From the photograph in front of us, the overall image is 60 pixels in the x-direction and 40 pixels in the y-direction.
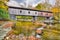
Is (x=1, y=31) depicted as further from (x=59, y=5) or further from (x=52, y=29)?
(x=59, y=5)

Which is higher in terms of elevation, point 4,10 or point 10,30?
point 4,10

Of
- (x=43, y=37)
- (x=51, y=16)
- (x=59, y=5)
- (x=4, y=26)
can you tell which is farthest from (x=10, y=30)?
(x=59, y=5)

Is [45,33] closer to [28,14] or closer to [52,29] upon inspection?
[52,29]

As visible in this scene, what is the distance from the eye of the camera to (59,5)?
5.43 feet

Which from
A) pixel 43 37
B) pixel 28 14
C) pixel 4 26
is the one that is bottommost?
pixel 43 37

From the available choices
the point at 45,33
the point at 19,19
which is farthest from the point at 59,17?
the point at 19,19

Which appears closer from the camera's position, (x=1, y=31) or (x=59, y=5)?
(x=1, y=31)

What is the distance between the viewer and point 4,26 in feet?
5.13

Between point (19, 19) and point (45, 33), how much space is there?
309 millimetres

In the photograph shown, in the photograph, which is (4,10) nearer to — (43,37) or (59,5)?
(43,37)

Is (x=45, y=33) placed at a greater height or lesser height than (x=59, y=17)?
lesser

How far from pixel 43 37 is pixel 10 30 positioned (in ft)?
1.13

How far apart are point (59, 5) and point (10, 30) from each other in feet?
1.95

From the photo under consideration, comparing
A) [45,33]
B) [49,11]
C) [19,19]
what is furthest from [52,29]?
[19,19]
